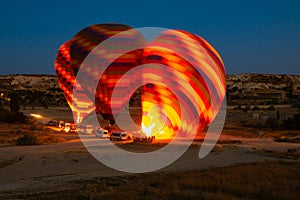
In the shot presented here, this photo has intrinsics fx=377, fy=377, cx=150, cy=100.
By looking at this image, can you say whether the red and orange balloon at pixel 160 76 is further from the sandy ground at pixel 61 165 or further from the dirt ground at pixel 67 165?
the sandy ground at pixel 61 165

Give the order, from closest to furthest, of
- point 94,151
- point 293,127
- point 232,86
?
1. point 94,151
2. point 293,127
3. point 232,86

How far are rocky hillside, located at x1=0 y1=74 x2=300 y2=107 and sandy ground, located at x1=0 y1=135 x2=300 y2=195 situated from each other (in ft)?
186

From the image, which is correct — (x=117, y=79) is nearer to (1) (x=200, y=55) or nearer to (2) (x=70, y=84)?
(1) (x=200, y=55)

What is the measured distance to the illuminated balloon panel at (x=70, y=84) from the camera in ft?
90.3

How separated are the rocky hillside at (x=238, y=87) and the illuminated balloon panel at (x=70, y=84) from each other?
133 ft

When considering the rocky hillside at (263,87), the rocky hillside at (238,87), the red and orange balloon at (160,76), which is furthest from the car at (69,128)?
the rocky hillside at (263,87)

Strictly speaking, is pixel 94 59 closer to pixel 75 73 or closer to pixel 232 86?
pixel 75 73

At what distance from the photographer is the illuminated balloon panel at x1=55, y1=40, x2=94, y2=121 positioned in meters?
27.5

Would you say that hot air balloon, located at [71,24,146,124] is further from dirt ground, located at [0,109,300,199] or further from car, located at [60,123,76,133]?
dirt ground, located at [0,109,300,199]

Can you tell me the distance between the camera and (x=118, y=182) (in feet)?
34.4

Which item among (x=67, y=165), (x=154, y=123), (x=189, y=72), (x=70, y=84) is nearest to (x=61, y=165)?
(x=67, y=165)

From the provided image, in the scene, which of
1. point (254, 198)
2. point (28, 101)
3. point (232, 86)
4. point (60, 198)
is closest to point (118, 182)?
point (60, 198)

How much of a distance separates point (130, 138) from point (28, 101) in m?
51.4

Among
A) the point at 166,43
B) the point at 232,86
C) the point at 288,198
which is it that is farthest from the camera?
the point at 232,86
